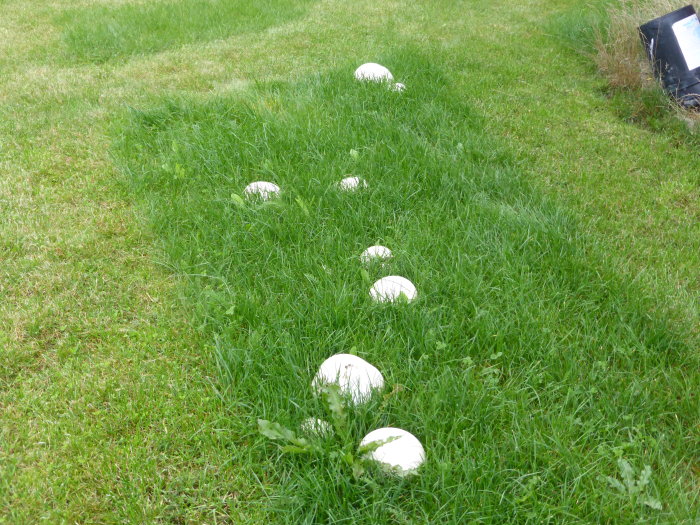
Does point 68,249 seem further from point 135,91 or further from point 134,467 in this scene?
point 135,91

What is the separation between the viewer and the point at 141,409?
2238 mm

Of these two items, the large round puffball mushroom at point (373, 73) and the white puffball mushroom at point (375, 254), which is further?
the large round puffball mushroom at point (373, 73)

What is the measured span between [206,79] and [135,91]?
728 millimetres

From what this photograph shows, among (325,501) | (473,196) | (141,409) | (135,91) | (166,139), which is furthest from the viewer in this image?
(135,91)

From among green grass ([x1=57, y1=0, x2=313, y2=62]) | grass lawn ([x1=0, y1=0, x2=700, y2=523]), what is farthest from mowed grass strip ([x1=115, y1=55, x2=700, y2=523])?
green grass ([x1=57, y1=0, x2=313, y2=62])

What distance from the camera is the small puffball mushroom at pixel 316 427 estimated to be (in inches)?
79.7

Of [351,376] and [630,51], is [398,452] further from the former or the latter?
[630,51]

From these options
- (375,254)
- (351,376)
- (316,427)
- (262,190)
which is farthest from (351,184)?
(316,427)

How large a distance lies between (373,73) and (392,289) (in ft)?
9.38

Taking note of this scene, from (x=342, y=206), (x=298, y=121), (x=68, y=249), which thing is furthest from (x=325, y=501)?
(x=298, y=121)

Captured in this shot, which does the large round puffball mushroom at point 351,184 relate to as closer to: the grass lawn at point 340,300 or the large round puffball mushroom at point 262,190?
the grass lawn at point 340,300

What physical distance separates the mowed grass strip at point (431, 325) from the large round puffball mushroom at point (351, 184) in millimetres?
104

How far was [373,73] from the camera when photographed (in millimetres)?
4973

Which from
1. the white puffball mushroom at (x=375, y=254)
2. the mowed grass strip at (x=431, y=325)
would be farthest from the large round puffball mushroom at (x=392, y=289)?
the white puffball mushroom at (x=375, y=254)
